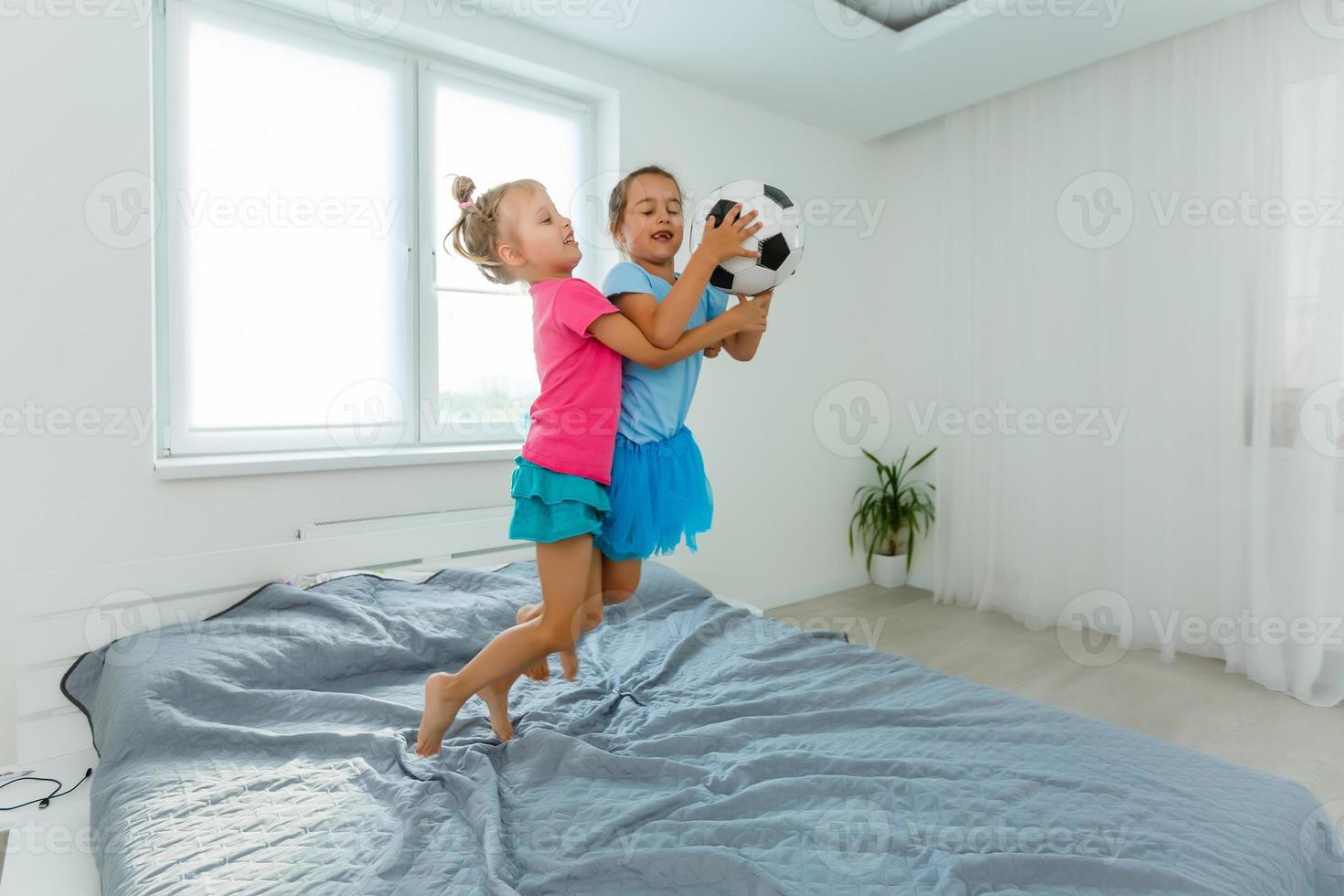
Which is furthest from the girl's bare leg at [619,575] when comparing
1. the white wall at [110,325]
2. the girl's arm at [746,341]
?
the white wall at [110,325]

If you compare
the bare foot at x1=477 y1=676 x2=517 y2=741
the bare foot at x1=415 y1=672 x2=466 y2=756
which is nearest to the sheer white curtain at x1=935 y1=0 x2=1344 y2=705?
the bare foot at x1=477 y1=676 x2=517 y2=741

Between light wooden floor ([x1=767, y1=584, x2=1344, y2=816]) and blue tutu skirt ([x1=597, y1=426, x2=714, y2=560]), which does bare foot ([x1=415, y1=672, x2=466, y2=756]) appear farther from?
light wooden floor ([x1=767, y1=584, x2=1344, y2=816])

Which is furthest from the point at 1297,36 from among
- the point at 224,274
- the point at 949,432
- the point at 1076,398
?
the point at 224,274

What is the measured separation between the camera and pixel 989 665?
9.92 feet

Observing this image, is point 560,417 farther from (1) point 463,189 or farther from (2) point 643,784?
(2) point 643,784

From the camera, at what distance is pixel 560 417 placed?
55.4 inches

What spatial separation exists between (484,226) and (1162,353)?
300 cm

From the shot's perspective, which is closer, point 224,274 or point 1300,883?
point 1300,883

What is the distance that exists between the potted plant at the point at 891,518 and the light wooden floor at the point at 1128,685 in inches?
15.3

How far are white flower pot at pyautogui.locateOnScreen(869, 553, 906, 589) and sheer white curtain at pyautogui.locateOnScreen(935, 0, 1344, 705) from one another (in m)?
0.31

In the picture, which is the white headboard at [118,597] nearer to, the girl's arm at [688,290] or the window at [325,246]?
the window at [325,246]

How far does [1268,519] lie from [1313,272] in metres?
0.95

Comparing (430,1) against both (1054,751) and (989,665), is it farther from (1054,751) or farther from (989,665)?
(989,665)

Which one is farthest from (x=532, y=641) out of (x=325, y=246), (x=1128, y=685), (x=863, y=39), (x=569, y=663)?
(x=863, y=39)
